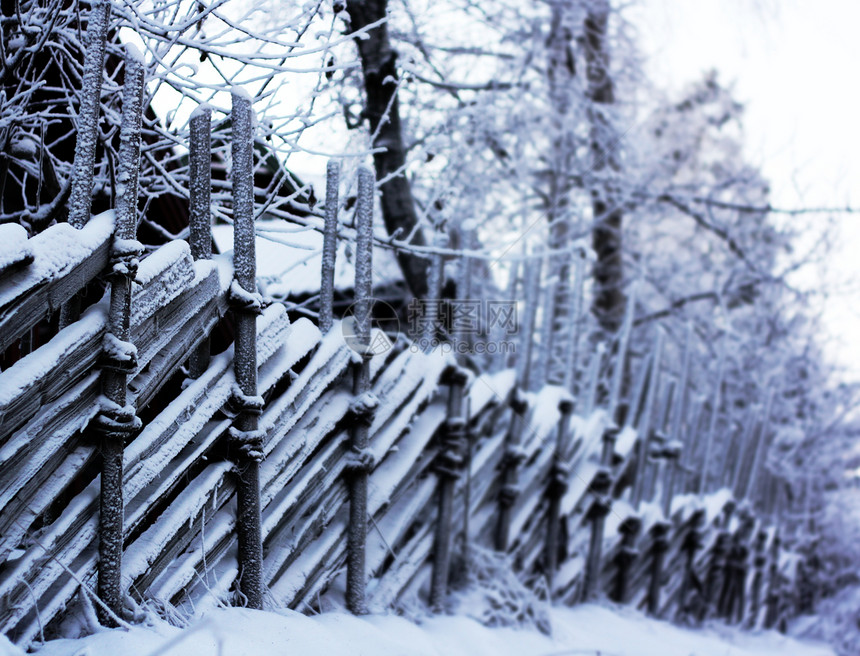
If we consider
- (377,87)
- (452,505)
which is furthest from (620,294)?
(452,505)

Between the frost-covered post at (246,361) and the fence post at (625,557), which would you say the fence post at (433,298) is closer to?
the frost-covered post at (246,361)

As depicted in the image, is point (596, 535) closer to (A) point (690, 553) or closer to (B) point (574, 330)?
(B) point (574, 330)

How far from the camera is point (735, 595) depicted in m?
6.59

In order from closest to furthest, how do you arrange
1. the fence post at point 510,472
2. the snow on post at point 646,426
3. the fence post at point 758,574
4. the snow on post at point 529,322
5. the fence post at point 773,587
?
the fence post at point 510,472
the snow on post at point 529,322
the snow on post at point 646,426
the fence post at point 758,574
the fence post at point 773,587

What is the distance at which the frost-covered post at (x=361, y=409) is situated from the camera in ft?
8.00

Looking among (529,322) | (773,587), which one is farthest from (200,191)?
(773,587)

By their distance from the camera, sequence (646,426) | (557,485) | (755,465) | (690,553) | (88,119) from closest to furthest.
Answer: (88,119) < (557,485) < (646,426) < (690,553) < (755,465)

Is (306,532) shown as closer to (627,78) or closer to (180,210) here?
(180,210)

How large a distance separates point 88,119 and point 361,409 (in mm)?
1169

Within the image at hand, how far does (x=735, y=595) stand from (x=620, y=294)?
313cm

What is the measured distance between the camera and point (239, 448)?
1960 mm

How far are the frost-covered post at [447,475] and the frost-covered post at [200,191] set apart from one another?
1.19 m

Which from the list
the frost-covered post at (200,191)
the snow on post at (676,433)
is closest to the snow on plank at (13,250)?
the frost-covered post at (200,191)

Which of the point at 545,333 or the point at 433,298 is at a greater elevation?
the point at 433,298
